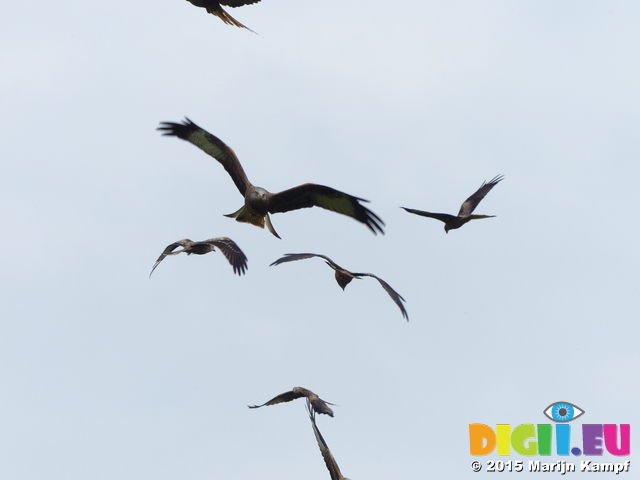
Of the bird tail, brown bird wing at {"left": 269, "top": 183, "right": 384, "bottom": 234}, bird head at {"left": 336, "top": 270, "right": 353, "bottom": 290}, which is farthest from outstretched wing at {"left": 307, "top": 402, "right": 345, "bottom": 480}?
the bird tail

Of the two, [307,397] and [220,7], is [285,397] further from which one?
[220,7]

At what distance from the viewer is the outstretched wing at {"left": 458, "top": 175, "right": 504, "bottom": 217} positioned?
26.2m

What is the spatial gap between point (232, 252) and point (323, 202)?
9.95ft

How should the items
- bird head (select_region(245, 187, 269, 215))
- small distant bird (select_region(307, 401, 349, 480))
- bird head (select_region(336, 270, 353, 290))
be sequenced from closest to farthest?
small distant bird (select_region(307, 401, 349, 480))
bird head (select_region(245, 187, 269, 215))
bird head (select_region(336, 270, 353, 290))

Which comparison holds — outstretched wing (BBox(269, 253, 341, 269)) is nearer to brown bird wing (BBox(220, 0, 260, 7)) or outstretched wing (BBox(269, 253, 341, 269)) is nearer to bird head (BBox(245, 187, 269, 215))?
bird head (BBox(245, 187, 269, 215))

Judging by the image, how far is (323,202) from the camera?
24.1m

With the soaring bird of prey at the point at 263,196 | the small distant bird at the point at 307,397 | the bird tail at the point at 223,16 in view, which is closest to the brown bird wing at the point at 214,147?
the soaring bird of prey at the point at 263,196

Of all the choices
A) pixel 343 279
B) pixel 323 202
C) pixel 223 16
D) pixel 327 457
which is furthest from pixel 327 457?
pixel 223 16

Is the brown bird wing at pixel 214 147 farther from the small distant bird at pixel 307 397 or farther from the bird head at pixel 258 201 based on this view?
the small distant bird at pixel 307 397

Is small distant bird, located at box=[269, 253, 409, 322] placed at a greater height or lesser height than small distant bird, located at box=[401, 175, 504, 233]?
lesser

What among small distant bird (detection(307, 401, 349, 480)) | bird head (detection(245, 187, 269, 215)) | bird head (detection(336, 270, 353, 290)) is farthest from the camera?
A: bird head (detection(336, 270, 353, 290))

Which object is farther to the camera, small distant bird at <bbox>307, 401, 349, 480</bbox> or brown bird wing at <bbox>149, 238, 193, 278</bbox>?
brown bird wing at <bbox>149, 238, 193, 278</bbox>

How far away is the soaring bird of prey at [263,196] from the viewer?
23.4 m

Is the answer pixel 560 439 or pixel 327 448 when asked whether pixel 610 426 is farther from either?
pixel 327 448
